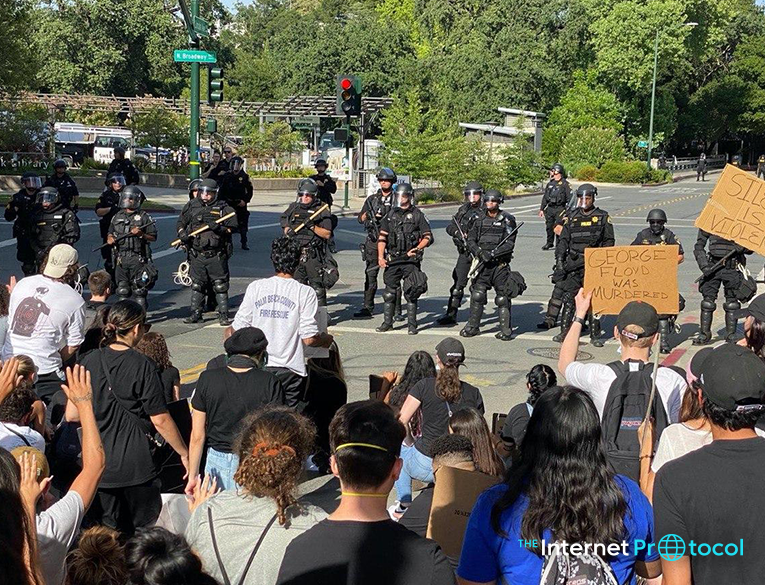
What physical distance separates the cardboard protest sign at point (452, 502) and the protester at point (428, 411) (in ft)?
6.59

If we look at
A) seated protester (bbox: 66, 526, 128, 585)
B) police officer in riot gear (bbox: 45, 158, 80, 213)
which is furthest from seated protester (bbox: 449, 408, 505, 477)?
police officer in riot gear (bbox: 45, 158, 80, 213)

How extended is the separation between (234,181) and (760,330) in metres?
16.8

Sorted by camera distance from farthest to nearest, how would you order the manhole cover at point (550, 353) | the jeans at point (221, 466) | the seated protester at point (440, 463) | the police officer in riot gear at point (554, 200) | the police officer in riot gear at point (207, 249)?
1. the police officer in riot gear at point (554, 200)
2. the police officer in riot gear at point (207, 249)
3. the manhole cover at point (550, 353)
4. the jeans at point (221, 466)
5. the seated protester at point (440, 463)

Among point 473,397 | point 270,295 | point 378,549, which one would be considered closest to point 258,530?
point 378,549

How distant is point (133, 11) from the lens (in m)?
60.7

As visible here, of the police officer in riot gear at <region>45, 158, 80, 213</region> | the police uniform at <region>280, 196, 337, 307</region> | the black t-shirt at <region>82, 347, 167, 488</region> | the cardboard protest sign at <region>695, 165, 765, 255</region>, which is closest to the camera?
the black t-shirt at <region>82, 347, 167, 488</region>

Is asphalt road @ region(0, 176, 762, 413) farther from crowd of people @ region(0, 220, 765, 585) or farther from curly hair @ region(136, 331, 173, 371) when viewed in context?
crowd of people @ region(0, 220, 765, 585)

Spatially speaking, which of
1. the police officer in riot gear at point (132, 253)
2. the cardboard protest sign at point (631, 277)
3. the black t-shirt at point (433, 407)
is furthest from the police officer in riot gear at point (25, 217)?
the cardboard protest sign at point (631, 277)

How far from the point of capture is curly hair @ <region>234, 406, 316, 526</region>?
3.77 meters

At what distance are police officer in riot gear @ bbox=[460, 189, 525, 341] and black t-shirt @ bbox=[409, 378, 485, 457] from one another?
6687 mm

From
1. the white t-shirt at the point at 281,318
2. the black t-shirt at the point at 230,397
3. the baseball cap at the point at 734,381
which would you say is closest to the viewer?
the baseball cap at the point at 734,381

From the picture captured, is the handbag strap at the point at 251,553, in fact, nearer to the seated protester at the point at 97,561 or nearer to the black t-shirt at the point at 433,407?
the seated protester at the point at 97,561

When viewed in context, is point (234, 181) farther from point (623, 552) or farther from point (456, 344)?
point (623, 552)

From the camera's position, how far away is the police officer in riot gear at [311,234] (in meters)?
13.8
